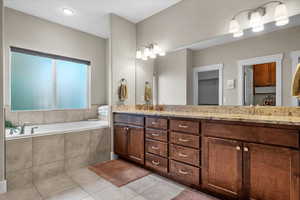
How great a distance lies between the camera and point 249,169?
1371 millimetres

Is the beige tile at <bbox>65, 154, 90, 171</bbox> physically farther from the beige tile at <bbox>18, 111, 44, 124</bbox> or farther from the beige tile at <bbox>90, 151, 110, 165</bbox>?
the beige tile at <bbox>18, 111, 44, 124</bbox>

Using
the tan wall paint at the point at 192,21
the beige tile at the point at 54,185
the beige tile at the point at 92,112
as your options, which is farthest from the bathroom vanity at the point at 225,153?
the beige tile at the point at 92,112

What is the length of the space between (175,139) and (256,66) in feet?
4.14

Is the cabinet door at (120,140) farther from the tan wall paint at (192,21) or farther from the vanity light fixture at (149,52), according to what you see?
the tan wall paint at (192,21)

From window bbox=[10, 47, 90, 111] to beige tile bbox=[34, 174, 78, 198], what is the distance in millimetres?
1459

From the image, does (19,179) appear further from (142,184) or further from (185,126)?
(185,126)

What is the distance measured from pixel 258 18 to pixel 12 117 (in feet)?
12.1

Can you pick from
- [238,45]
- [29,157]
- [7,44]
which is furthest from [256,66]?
[7,44]

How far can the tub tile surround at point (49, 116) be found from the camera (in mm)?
2570

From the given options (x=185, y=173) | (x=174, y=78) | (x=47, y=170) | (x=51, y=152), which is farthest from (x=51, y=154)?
(x=174, y=78)

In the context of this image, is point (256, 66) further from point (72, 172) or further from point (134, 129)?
point (72, 172)

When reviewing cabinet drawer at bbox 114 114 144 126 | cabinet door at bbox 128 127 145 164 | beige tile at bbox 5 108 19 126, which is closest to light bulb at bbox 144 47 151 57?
cabinet drawer at bbox 114 114 144 126

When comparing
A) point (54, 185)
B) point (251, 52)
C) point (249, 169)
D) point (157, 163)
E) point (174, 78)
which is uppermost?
point (251, 52)

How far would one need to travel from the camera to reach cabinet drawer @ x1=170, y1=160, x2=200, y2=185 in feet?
5.58
